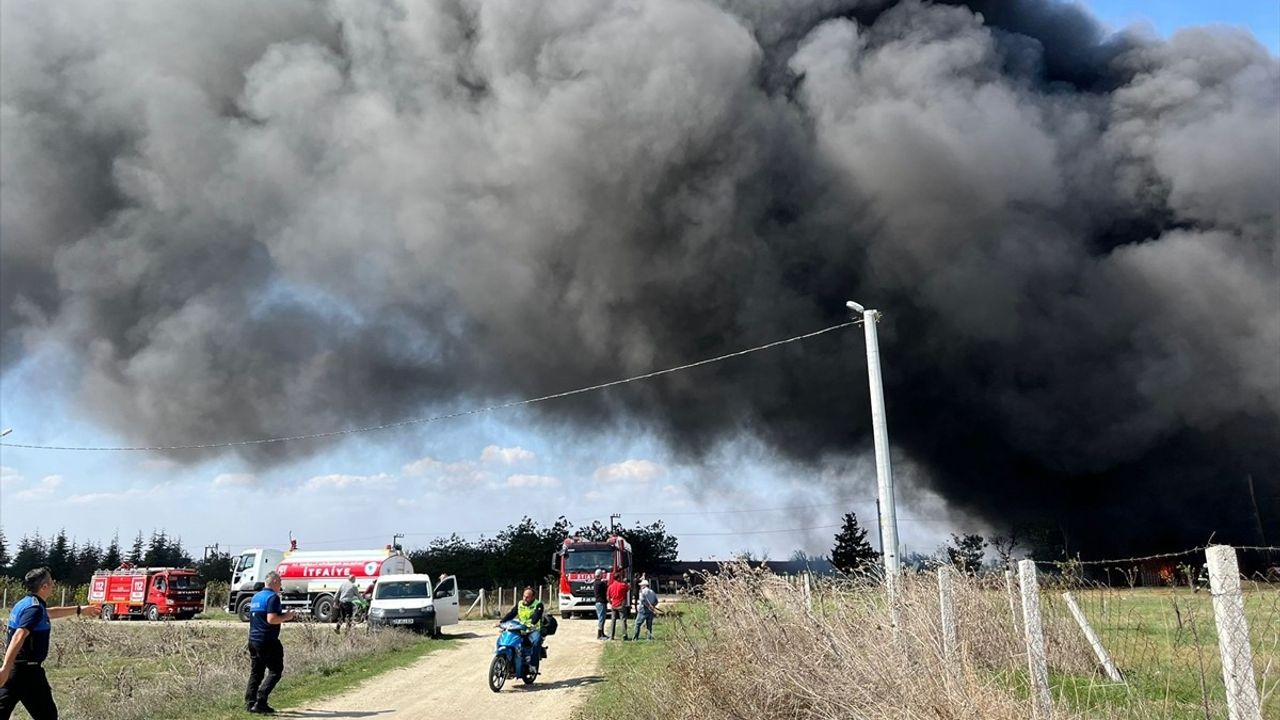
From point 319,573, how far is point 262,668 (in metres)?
23.3

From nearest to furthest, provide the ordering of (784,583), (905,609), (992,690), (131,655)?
(992,690)
(905,609)
(784,583)
(131,655)

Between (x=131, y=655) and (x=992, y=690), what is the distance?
1938cm

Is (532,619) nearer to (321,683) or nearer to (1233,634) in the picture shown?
(321,683)

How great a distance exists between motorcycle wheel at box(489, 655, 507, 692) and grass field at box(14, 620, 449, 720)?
2227 millimetres

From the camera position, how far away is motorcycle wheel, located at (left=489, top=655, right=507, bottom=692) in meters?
12.0

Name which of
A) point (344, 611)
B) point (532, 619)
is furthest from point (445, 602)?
point (532, 619)

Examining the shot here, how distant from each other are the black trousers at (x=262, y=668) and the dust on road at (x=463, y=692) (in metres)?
0.43

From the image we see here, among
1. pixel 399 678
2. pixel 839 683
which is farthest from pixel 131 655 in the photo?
pixel 839 683

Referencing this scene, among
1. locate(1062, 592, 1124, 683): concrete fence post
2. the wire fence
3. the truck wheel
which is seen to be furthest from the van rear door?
locate(1062, 592, 1124, 683): concrete fence post

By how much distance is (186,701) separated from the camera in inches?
404

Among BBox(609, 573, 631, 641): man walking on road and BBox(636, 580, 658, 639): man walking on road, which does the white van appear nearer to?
BBox(609, 573, 631, 641): man walking on road

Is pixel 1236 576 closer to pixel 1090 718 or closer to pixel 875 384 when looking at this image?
pixel 1090 718

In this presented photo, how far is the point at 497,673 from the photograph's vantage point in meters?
12.1

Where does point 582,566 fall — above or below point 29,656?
above
